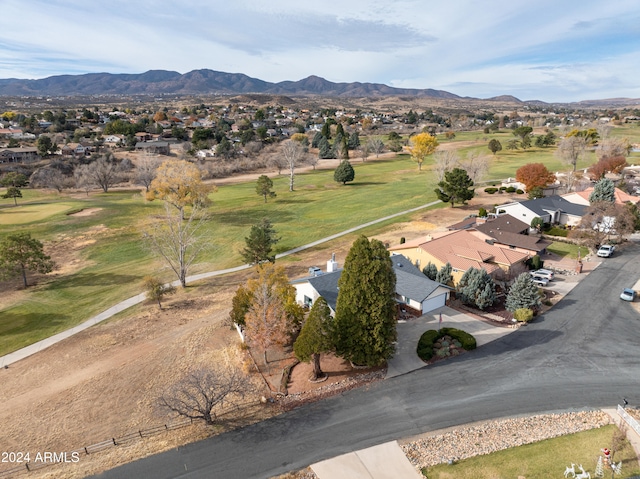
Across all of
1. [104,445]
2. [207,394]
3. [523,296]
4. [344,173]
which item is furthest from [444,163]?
[104,445]

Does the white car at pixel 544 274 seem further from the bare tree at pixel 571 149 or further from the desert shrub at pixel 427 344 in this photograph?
the bare tree at pixel 571 149

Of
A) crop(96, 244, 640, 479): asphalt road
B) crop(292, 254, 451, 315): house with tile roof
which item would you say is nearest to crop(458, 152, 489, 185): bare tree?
crop(292, 254, 451, 315): house with tile roof

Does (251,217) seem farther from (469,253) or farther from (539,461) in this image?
(539,461)

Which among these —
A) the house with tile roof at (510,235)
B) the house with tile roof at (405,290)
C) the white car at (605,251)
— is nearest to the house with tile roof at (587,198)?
the house with tile roof at (510,235)

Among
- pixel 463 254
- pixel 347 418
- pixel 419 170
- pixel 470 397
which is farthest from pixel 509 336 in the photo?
pixel 419 170

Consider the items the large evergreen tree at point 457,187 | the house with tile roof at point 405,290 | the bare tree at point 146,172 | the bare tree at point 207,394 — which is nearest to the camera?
the bare tree at point 207,394

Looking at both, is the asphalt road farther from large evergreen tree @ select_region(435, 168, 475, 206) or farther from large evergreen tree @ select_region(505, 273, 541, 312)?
large evergreen tree @ select_region(435, 168, 475, 206)
